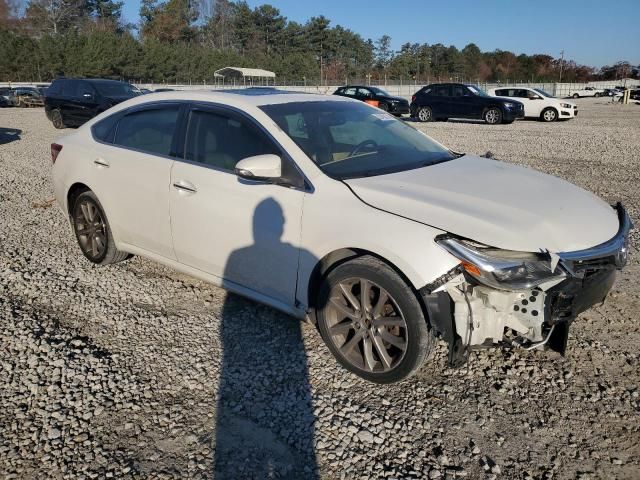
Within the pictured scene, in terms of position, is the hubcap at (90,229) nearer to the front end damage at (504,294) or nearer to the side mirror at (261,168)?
the side mirror at (261,168)

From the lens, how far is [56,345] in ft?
12.4

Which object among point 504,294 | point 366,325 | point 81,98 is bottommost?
point 366,325

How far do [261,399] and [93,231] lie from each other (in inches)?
113

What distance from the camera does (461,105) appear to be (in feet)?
72.9

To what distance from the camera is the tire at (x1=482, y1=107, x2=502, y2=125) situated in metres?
21.6

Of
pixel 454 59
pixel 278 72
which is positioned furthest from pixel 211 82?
pixel 454 59

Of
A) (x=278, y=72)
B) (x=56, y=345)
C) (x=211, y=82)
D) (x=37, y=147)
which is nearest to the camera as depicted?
(x=56, y=345)

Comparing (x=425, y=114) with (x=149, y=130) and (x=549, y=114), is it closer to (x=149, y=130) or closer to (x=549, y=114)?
(x=549, y=114)

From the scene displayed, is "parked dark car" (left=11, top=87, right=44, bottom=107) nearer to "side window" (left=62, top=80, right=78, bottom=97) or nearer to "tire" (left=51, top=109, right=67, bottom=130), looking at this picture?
"tire" (left=51, top=109, right=67, bottom=130)

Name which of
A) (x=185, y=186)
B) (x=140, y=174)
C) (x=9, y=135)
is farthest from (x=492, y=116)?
(x=185, y=186)

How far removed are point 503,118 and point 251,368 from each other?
2038 centimetres

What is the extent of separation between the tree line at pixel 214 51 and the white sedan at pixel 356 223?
6158 centimetres

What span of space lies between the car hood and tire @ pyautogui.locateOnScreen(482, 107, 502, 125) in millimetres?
19106

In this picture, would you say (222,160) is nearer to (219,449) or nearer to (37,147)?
(219,449)
